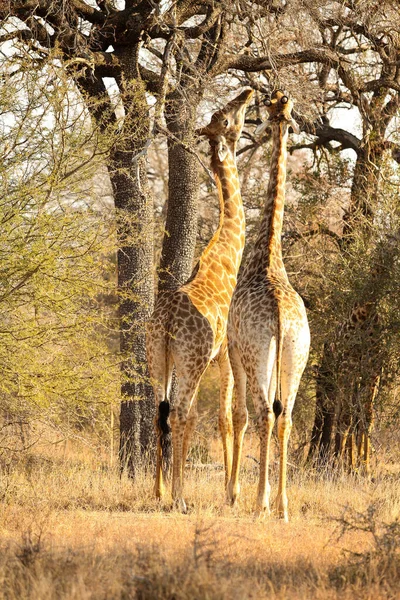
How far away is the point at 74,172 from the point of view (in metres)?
8.38

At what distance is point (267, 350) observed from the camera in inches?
312

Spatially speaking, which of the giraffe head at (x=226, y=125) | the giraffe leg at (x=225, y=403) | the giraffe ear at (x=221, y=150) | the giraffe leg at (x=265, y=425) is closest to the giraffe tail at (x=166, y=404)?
the giraffe leg at (x=225, y=403)

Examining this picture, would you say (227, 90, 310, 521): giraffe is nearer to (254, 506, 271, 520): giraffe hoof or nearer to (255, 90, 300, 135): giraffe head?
(254, 506, 271, 520): giraffe hoof

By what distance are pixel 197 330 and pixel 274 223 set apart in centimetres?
128

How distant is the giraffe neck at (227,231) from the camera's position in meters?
9.60

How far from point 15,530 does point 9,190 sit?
298 centimetres

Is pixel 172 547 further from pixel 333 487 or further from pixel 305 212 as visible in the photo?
pixel 305 212

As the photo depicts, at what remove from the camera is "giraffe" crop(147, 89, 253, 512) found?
8633 millimetres

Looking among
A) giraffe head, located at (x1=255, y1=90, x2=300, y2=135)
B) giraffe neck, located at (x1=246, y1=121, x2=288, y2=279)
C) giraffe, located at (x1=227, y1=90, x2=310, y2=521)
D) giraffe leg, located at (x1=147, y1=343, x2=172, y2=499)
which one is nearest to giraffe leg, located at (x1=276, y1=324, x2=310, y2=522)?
giraffe, located at (x1=227, y1=90, x2=310, y2=521)

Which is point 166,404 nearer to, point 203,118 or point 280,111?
point 280,111

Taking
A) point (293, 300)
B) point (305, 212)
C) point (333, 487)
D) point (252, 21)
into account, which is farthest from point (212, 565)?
point (305, 212)

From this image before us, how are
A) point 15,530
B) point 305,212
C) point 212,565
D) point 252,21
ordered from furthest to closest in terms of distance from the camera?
point 305,212 < point 252,21 < point 15,530 < point 212,565

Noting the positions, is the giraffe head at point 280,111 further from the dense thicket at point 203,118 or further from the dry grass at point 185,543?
the dry grass at point 185,543

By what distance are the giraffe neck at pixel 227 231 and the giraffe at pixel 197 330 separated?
0.03 ft
